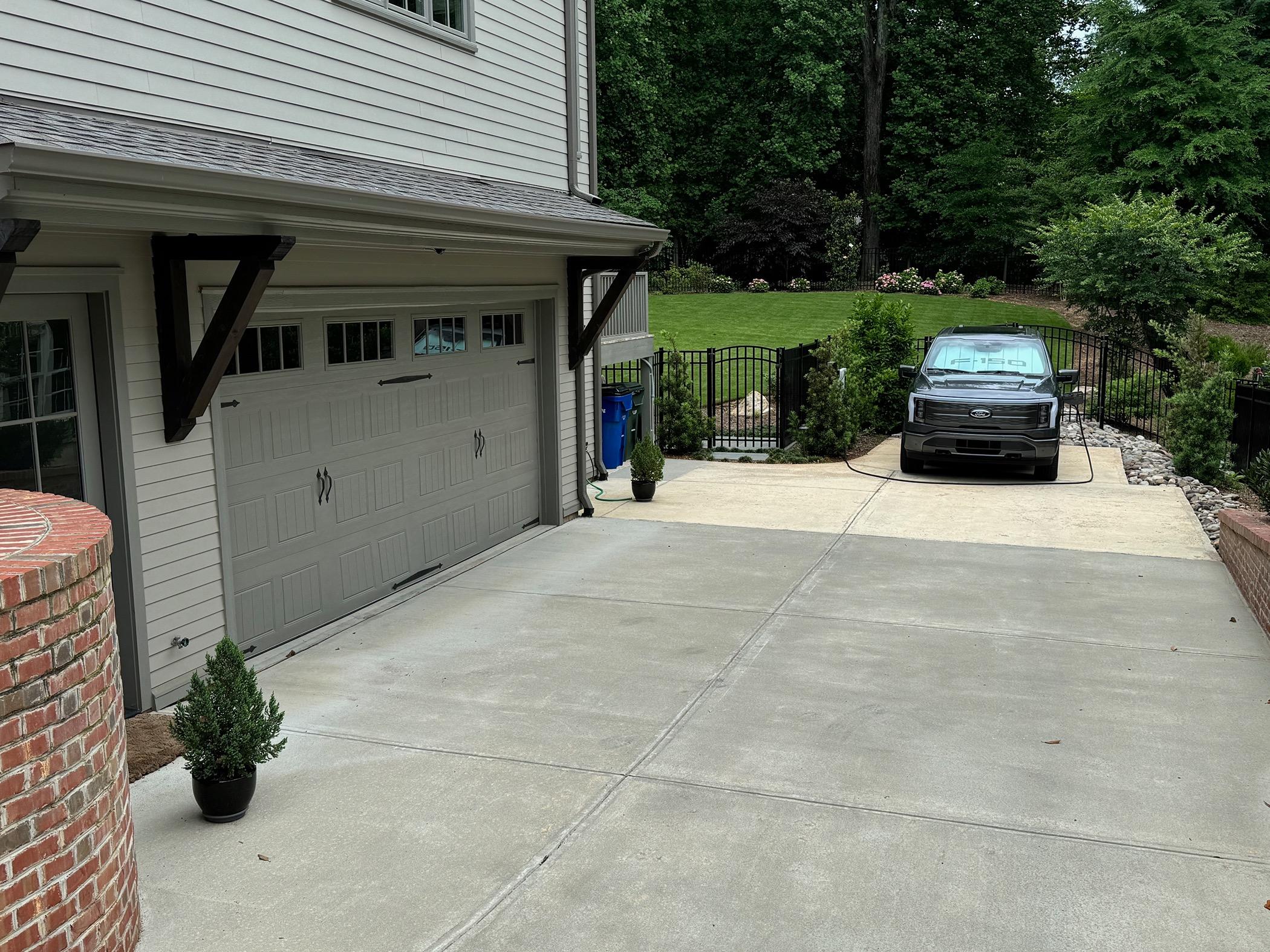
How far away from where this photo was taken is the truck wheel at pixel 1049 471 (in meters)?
14.5

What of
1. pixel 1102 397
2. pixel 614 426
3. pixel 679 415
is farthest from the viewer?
pixel 1102 397

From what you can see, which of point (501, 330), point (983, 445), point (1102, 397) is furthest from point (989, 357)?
point (501, 330)

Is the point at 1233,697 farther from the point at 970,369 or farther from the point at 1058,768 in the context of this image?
the point at 970,369

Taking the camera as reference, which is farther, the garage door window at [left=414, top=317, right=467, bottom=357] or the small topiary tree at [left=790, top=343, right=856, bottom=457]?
the small topiary tree at [left=790, top=343, right=856, bottom=457]

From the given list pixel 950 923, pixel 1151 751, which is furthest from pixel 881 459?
pixel 950 923

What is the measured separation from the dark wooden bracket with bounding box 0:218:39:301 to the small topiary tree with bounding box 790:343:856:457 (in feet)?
41.0

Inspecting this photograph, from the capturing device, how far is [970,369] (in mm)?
15531

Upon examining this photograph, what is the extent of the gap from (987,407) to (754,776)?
9.94 m

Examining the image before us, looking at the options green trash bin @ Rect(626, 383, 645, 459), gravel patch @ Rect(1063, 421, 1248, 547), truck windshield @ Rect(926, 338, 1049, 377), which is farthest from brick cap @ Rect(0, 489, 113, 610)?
truck windshield @ Rect(926, 338, 1049, 377)

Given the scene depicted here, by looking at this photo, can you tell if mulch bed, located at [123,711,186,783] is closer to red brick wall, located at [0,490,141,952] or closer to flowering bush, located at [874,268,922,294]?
red brick wall, located at [0,490,141,952]

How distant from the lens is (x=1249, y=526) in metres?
8.94

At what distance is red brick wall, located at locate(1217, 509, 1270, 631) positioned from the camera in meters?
8.14

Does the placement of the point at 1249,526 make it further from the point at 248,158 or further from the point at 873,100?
the point at 873,100

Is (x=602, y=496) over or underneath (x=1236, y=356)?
underneath
